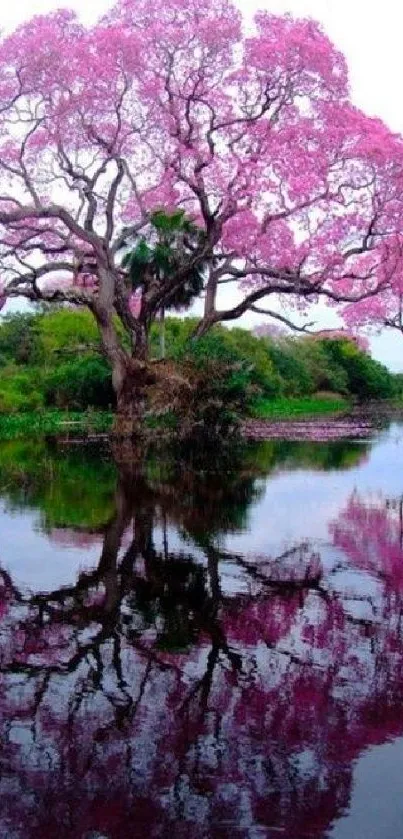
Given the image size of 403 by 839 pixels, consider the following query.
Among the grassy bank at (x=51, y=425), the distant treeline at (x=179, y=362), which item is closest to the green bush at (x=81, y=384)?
the distant treeline at (x=179, y=362)

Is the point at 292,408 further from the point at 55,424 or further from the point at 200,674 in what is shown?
the point at 200,674

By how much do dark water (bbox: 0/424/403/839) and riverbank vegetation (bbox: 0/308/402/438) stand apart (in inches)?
373

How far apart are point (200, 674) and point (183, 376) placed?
50.1 feet

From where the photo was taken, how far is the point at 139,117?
21.5 meters

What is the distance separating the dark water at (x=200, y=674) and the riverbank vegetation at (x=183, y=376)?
9.47 metres

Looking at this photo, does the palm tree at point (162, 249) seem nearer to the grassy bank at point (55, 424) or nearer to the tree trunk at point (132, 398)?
the tree trunk at point (132, 398)

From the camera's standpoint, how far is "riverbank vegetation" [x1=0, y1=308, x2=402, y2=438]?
20.8 metres

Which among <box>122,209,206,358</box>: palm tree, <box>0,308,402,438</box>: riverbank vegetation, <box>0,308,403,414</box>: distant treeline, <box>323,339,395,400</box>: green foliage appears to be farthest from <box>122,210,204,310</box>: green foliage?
<box>323,339,395,400</box>: green foliage

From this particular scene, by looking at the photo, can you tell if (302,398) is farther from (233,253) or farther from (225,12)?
(225,12)

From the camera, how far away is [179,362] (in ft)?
68.9

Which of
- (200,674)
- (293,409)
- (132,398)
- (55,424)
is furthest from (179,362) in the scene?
(293,409)

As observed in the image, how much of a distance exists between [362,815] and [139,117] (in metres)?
19.9

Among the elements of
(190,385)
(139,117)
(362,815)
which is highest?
(139,117)

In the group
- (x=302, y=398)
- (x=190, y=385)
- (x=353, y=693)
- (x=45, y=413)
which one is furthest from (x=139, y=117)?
(x=302, y=398)
